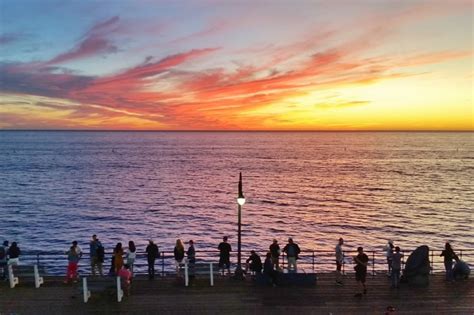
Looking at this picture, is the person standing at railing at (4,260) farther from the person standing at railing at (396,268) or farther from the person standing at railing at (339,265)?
the person standing at railing at (396,268)

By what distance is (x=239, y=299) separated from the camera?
53.0ft

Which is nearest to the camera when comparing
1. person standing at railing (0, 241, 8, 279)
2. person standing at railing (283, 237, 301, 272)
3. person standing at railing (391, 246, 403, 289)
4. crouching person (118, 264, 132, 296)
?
crouching person (118, 264, 132, 296)

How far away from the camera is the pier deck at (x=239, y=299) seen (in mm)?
15195

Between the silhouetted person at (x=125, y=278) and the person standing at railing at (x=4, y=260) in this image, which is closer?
the silhouetted person at (x=125, y=278)

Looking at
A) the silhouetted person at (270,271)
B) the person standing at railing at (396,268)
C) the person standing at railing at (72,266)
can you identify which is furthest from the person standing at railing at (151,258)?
the person standing at railing at (396,268)

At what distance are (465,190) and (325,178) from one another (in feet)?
98.1

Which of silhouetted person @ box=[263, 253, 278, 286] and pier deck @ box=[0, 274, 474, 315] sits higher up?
silhouetted person @ box=[263, 253, 278, 286]

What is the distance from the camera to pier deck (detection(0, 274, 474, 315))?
598 inches

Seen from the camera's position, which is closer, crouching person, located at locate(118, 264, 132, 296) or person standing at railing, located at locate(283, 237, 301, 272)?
crouching person, located at locate(118, 264, 132, 296)

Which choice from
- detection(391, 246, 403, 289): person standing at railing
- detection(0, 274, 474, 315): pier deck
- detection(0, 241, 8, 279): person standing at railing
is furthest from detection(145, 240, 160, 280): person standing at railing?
detection(391, 246, 403, 289): person standing at railing

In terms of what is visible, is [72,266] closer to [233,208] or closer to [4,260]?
[4,260]

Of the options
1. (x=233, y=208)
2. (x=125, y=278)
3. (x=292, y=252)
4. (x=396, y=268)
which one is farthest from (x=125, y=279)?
(x=233, y=208)

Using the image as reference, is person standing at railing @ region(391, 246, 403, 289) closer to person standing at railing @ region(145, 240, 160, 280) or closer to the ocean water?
person standing at railing @ region(145, 240, 160, 280)

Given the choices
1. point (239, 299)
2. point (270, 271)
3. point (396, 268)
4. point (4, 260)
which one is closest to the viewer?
point (239, 299)
